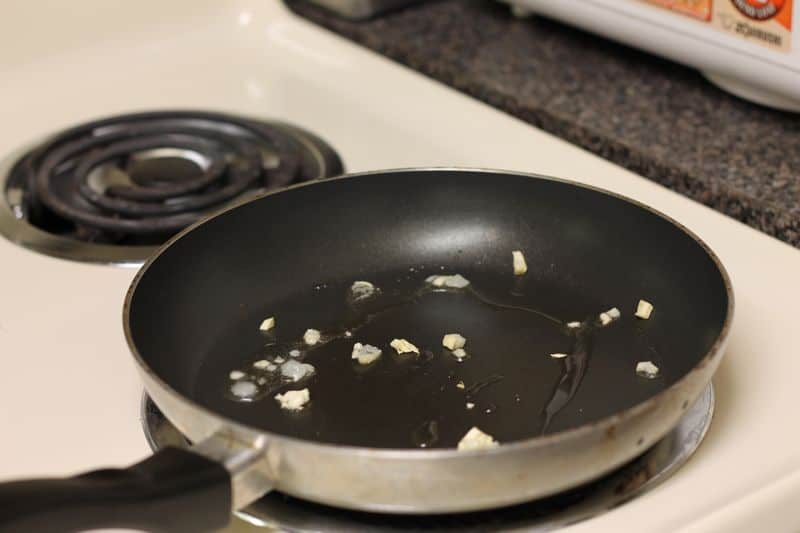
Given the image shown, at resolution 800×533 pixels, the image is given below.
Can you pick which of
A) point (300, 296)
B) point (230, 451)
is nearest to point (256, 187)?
point (300, 296)

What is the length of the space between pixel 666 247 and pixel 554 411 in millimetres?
138

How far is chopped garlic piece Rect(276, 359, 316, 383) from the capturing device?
59 cm

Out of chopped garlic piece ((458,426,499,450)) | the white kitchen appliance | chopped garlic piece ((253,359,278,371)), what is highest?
the white kitchen appliance

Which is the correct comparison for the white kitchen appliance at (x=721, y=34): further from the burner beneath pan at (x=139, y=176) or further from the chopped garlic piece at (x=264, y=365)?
the chopped garlic piece at (x=264, y=365)

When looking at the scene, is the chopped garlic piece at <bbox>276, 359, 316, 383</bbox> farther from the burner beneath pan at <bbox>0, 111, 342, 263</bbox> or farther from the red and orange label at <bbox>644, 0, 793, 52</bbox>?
the red and orange label at <bbox>644, 0, 793, 52</bbox>

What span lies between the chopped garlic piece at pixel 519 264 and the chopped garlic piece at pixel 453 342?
0.09m

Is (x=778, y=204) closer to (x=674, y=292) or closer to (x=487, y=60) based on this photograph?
(x=674, y=292)

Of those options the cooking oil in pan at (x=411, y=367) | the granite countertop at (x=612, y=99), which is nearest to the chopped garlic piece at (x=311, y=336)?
the cooking oil in pan at (x=411, y=367)

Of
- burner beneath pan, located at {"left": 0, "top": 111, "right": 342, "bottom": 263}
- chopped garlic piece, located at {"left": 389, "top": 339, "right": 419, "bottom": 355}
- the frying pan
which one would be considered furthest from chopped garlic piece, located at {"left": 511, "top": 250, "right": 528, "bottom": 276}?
burner beneath pan, located at {"left": 0, "top": 111, "right": 342, "bottom": 263}

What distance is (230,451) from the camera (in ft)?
1.46

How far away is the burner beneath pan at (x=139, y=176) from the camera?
78 cm

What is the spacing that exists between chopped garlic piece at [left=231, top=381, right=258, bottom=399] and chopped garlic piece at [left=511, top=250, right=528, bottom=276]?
195 mm

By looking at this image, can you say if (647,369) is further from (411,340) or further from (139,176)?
(139,176)

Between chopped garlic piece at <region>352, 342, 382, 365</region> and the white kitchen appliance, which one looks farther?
the white kitchen appliance
